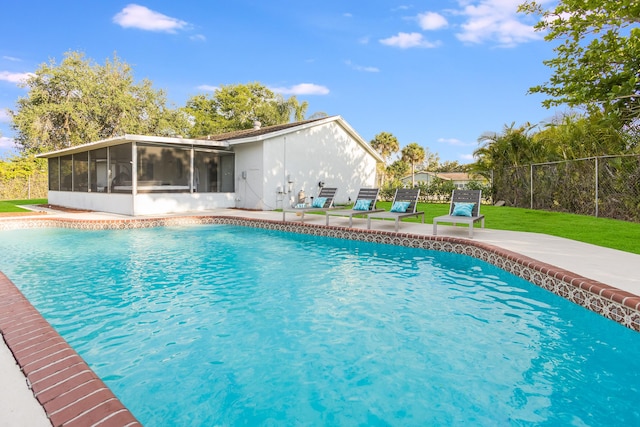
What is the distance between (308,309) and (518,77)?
2708cm

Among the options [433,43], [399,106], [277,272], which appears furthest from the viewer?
[399,106]

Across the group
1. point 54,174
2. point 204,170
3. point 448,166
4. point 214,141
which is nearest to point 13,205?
point 54,174

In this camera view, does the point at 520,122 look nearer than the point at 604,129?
No

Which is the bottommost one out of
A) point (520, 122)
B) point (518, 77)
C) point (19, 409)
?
point (19, 409)

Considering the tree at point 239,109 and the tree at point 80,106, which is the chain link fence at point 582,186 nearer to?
the tree at point 239,109

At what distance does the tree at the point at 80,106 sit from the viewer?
26203 mm

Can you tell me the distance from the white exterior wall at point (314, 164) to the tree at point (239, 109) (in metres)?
17.1

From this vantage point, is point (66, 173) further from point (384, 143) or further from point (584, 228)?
point (384, 143)

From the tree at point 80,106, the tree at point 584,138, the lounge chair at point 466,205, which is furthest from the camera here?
the tree at point 80,106

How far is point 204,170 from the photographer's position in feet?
54.3

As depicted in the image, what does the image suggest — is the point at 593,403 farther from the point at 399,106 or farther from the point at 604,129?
the point at 399,106

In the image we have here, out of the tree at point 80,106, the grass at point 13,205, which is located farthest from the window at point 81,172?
the tree at point 80,106

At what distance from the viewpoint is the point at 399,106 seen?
34.2 meters

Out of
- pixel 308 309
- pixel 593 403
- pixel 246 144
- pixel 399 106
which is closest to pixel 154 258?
pixel 308 309
